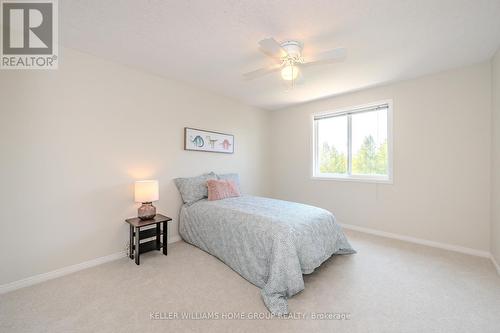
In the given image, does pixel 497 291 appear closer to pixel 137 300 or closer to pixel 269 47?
pixel 269 47

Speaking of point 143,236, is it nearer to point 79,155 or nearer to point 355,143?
point 79,155

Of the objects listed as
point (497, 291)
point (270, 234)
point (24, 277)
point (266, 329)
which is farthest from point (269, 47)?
point (24, 277)

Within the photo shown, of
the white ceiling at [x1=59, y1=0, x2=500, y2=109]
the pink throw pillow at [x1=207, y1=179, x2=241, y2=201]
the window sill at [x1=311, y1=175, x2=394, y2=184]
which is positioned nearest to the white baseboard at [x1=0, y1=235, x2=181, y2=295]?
the pink throw pillow at [x1=207, y1=179, x2=241, y2=201]

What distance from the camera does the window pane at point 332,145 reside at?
392 cm

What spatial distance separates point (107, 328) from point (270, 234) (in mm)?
1425

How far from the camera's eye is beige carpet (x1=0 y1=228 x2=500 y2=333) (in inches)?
60.5

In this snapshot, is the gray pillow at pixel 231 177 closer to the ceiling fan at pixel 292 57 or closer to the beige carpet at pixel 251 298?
the beige carpet at pixel 251 298

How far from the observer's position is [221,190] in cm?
321

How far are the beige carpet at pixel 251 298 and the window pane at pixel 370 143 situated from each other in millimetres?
1507

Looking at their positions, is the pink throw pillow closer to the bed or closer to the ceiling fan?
the bed

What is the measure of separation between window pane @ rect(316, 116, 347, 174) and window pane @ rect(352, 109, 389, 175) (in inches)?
7.1

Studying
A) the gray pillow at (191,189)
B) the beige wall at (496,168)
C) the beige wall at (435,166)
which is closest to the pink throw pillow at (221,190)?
the gray pillow at (191,189)

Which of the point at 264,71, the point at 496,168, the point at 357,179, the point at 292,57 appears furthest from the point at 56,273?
the point at 496,168

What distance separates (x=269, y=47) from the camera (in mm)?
1812
